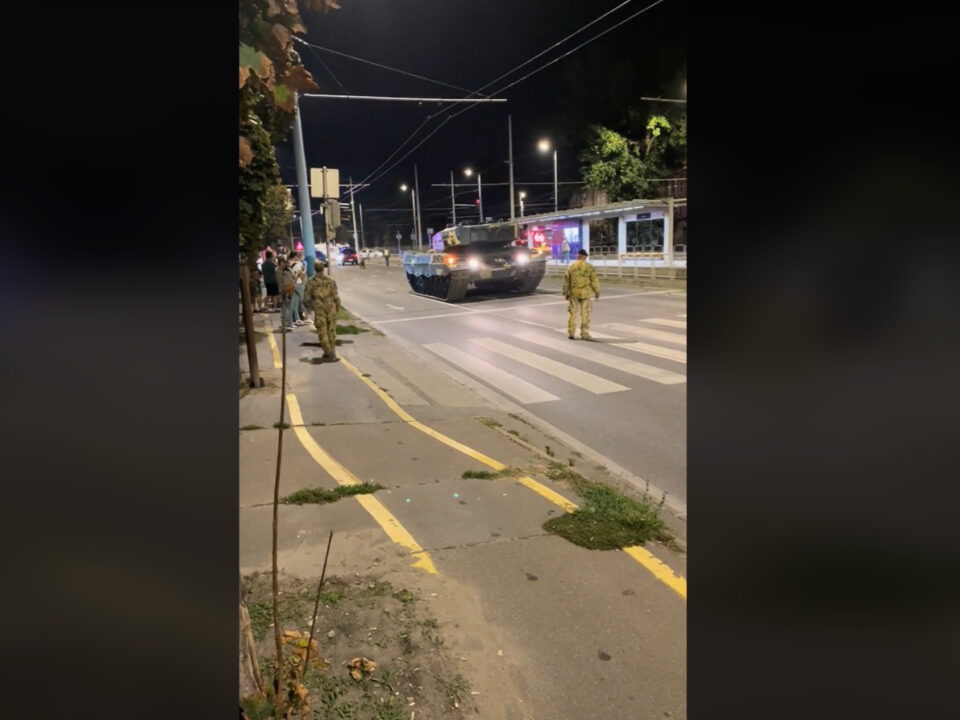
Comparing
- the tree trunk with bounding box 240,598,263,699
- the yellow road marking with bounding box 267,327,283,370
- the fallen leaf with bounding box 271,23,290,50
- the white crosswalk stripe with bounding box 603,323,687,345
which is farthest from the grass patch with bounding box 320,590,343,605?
the white crosswalk stripe with bounding box 603,323,687,345

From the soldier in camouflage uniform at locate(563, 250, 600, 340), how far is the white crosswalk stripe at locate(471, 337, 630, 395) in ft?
3.93

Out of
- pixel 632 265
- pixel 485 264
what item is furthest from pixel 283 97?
pixel 632 265

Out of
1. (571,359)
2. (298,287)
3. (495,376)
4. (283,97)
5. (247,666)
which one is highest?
(283,97)

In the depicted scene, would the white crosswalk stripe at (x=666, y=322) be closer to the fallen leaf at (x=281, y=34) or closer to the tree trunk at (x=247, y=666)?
the tree trunk at (x=247, y=666)

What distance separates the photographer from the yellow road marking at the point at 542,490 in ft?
10.3

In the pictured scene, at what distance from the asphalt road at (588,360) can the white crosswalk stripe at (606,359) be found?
14 mm

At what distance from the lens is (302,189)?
15.0 feet

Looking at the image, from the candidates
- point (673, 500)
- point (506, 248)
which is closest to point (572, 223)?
point (506, 248)

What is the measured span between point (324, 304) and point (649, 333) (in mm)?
5422

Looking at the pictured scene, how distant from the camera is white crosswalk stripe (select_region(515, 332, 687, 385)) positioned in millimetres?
8125

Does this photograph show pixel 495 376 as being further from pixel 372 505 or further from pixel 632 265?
pixel 632 265
